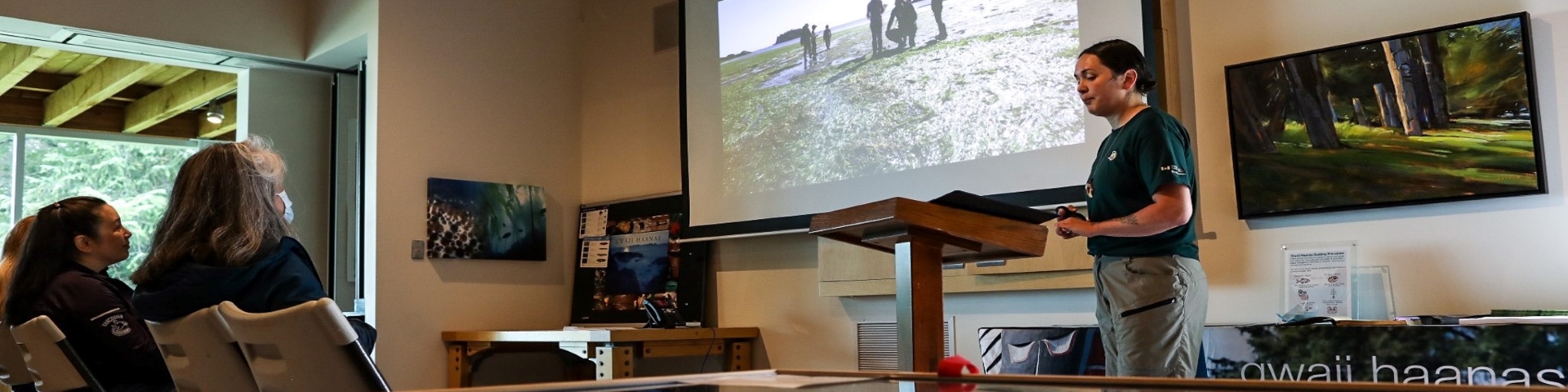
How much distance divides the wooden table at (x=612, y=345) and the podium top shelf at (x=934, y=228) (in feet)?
→ 6.82

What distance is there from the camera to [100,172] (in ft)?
23.6

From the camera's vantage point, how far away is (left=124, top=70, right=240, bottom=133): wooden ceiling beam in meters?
6.21

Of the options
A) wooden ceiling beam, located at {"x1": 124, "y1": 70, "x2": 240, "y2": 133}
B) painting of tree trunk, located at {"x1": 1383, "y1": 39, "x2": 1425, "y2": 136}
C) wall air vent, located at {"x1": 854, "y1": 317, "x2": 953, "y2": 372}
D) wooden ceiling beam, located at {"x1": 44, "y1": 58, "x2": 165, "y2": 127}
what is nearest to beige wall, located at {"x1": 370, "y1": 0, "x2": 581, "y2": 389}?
wooden ceiling beam, located at {"x1": 124, "y1": 70, "x2": 240, "y2": 133}

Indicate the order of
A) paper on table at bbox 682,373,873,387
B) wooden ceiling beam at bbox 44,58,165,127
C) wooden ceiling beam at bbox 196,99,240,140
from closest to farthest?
paper on table at bbox 682,373,873,387 → wooden ceiling beam at bbox 44,58,165,127 → wooden ceiling beam at bbox 196,99,240,140

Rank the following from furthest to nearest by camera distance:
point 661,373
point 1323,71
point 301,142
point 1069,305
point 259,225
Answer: point 301,142 → point 661,373 → point 1069,305 → point 1323,71 → point 259,225

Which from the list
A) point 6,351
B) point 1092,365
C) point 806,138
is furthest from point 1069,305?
point 6,351

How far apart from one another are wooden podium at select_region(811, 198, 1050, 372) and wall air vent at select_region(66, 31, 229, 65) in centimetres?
378

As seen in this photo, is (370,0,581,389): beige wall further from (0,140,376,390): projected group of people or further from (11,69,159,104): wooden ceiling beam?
(11,69,159,104): wooden ceiling beam

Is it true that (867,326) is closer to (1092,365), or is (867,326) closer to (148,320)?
(1092,365)

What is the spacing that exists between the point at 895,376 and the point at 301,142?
4.48 meters

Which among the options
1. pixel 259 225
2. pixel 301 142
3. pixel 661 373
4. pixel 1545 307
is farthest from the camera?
pixel 301 142

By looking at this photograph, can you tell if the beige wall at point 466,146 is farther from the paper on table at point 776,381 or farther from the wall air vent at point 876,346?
the paper on table at point 776,381

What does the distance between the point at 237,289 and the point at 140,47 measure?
3149mm

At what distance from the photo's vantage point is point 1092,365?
312 centimetres
